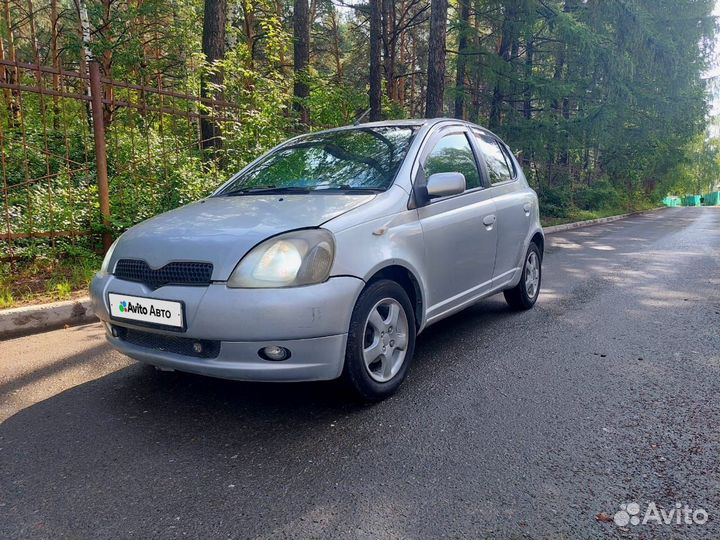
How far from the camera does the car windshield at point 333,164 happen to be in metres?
3.53

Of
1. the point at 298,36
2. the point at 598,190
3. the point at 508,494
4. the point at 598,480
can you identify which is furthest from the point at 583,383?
the point at 598,190

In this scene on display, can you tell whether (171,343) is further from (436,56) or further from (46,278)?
(436,56)

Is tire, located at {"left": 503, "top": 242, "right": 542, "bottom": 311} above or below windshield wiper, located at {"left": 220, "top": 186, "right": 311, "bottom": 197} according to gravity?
below

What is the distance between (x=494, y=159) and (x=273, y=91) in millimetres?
4414

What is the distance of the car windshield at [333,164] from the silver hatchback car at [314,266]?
16 millimetres

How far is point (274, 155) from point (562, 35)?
14.2 metres

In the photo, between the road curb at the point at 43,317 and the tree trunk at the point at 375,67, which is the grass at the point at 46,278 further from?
the tree trunk at the point at 375,67

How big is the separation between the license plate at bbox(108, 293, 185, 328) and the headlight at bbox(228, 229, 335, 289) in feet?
1.08

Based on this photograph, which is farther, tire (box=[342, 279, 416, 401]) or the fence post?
the fence post

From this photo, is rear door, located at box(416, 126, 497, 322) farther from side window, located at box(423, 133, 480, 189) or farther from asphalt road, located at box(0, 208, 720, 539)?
asphalt road, located at box(0, 208, 720, 539)

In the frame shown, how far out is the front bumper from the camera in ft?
8.36

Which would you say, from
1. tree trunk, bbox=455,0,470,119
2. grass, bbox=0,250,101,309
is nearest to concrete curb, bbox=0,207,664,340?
grass, bbox=0,250,101,309

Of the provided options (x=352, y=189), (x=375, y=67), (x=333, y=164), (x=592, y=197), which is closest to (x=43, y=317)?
(x=333, y=164)

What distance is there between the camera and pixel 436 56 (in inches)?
485
